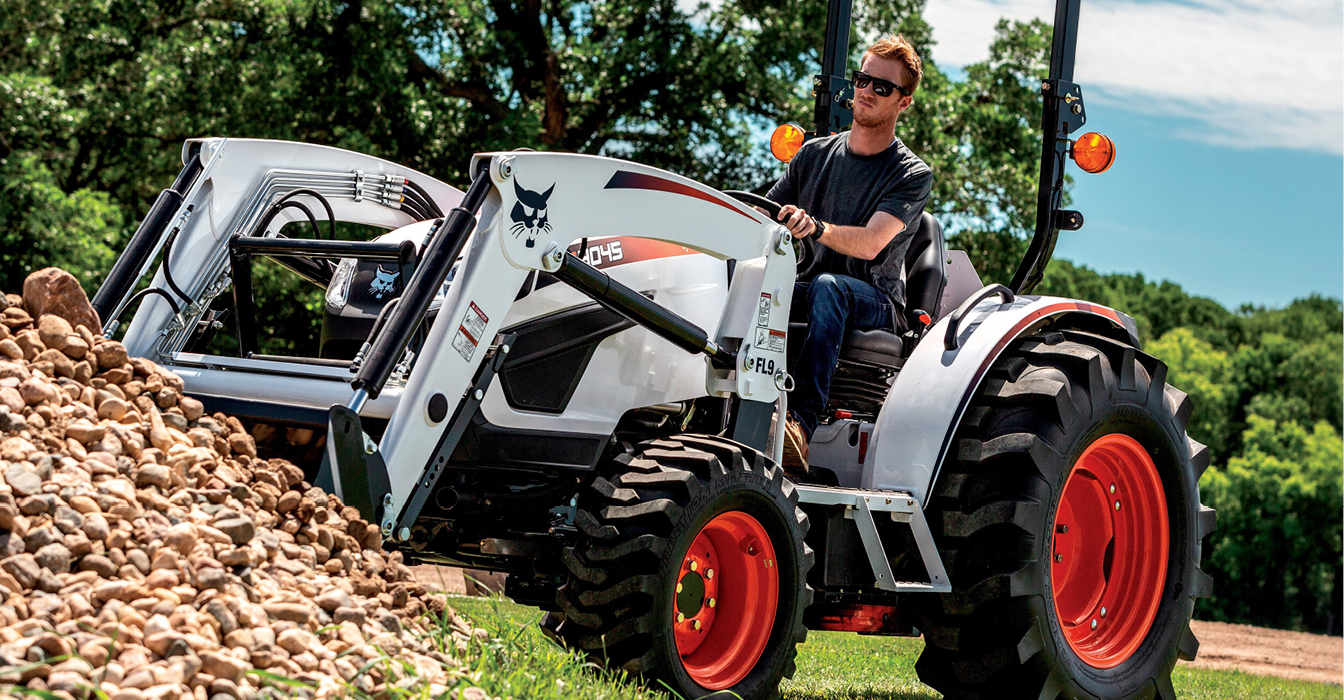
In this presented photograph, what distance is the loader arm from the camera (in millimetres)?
3518

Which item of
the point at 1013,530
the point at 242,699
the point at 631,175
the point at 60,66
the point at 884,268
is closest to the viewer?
the point at 242,699

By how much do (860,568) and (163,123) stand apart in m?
13.2

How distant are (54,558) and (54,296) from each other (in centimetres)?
106

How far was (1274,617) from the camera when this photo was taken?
37.8m

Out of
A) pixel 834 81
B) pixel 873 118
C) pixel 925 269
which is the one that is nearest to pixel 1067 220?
pixel 925 269

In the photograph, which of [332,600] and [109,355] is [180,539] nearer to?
[332,600]

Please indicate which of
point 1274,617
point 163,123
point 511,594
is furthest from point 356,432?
point 1274,617

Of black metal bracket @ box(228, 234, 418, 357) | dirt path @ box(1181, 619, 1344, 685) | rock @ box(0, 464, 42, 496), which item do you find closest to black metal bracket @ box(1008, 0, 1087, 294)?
black metal bracket @ box(228, 234, 418, 357)

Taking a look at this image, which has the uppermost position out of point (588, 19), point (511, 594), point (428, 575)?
point (588, 19)

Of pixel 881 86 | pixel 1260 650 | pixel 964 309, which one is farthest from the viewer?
pixel 1260 650

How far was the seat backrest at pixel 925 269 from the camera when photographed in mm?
5367

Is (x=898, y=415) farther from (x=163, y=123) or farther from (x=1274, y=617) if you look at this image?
(x=1274, y=617)

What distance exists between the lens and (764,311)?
14.9ft

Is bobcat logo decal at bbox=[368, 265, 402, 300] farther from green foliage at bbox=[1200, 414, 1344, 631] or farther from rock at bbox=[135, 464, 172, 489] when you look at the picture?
green foliage at bbox=[1200, 414, 1344, 631]
